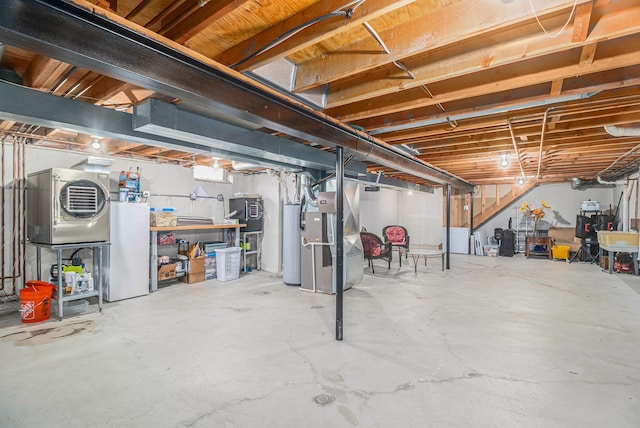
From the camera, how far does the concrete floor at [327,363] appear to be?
1948 mm

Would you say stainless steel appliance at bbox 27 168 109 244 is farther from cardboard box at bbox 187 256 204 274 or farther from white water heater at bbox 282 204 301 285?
white water heater at bbox 282 204 301 285

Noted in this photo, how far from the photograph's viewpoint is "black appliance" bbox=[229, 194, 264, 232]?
6.27 m

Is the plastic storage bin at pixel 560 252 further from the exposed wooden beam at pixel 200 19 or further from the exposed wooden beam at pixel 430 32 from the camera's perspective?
the exposed wooden beam at pixel 200 19

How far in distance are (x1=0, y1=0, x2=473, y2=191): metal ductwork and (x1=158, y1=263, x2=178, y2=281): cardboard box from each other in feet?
12.4

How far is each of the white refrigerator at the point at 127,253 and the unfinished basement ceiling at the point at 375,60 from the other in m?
1.55

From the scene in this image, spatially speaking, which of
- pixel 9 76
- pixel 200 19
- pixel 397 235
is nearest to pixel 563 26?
pixel 200 19

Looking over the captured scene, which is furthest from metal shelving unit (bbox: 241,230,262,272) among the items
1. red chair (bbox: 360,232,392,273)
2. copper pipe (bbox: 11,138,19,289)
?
copper pipe (bbox: 11,138,19,289)

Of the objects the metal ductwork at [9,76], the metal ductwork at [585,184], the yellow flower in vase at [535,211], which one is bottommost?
the yellow flower in vase at [535,211]

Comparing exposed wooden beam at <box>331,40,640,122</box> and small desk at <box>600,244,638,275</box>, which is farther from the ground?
exposed wooden beam at <box>331,40,640,122</box>

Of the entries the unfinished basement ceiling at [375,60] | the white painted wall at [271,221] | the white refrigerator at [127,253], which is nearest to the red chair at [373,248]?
the white painted wall at [271,221]

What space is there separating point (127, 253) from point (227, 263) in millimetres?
1630

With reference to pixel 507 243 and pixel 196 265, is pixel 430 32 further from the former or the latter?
pixel 507 243

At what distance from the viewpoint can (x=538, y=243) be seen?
8.68 meters

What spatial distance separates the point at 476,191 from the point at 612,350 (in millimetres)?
7865
